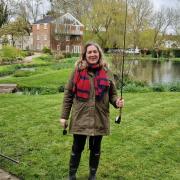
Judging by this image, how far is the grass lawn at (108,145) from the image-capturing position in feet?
16.3

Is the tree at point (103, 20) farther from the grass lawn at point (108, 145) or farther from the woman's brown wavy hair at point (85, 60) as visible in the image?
the woman's brown wavy hair at point (85, 60)

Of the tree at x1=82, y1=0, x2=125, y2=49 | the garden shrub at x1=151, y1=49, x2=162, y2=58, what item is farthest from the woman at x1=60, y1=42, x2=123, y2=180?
the garden shrub at x1=151, y1=49, x2=162, y2=58

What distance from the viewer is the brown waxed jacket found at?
4145 mm

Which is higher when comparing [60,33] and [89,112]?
[60,33]

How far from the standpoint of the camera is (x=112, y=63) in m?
19.2

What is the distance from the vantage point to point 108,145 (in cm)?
616

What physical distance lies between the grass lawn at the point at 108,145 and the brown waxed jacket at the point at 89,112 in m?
0.93

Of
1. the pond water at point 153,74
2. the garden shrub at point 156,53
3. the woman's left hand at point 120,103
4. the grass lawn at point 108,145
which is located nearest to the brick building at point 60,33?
the garden shrub at point 156,53

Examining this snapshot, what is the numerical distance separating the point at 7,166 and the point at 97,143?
158cm

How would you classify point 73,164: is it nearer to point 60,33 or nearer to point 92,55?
point 92,55

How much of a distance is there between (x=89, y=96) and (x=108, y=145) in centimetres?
225

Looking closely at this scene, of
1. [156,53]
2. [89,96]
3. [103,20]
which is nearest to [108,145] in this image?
[89,96]

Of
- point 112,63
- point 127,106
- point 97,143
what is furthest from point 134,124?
point 112,63

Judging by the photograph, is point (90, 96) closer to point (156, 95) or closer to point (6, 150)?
point (6, 150)
